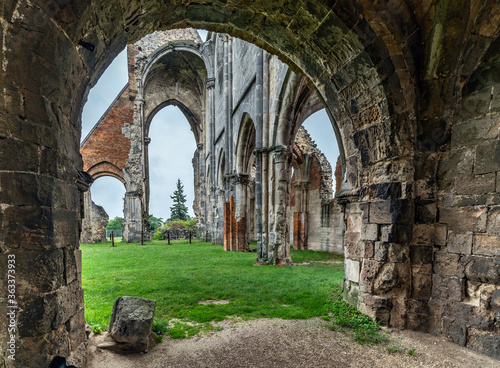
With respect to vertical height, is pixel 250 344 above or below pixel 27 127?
below

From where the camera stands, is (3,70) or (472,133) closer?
(3,70)

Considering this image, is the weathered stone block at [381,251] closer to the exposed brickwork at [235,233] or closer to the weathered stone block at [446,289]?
the weathered stone block at [446,289]

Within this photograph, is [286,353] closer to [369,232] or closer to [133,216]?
[369,232]

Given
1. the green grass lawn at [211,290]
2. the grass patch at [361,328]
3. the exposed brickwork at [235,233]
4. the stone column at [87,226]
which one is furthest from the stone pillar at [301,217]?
the stone column at [87,226]

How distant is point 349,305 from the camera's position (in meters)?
3.77

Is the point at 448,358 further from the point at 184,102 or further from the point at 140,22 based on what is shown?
the point at 184,102

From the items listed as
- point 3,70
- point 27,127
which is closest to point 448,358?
point 27,127

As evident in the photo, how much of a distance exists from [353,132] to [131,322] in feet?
13.0

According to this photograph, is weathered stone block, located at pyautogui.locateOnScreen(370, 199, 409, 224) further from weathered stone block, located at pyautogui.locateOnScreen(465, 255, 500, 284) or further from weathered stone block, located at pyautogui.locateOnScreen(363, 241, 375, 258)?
weathered stone block, located at pyautogui.locateOnScreen(465, 255, 500, 284)

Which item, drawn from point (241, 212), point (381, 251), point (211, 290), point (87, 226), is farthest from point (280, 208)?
point (87, 226)

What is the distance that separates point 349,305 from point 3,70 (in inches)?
191

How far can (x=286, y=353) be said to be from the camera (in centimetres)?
267

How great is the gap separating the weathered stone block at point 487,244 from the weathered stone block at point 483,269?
Answer: 2.6 inches

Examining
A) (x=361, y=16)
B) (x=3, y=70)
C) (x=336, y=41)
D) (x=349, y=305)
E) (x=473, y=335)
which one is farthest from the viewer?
(x=349, y=305)
